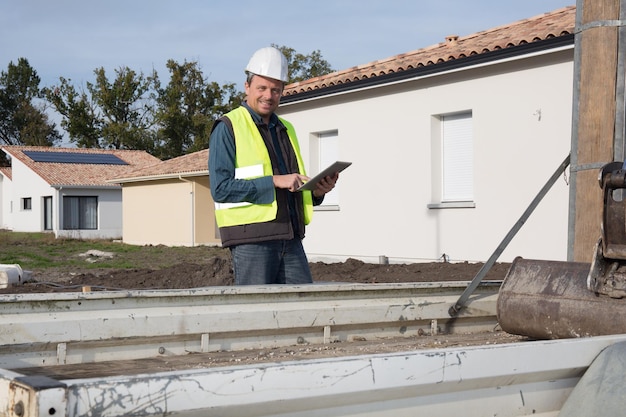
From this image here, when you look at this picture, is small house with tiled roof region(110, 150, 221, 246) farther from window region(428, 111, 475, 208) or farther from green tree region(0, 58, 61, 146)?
green tree region(0, 58, 61, 146)

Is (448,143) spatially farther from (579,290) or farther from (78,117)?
(78,117)

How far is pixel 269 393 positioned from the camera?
2.01m

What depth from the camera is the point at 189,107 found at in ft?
177

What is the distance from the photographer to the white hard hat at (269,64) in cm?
475

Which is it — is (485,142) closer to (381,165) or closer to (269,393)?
(381,165)

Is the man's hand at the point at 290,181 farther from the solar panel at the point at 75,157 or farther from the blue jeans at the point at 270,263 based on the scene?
the solar panel at the point at 75,157

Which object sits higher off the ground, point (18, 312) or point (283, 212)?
point (283, 212)

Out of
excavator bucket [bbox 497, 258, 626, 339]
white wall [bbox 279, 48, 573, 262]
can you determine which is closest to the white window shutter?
white wall [bbox 279, 48, 573, 262]

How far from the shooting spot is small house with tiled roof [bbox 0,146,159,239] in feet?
143

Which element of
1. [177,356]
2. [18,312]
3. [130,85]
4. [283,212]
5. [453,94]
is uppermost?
[130,85]

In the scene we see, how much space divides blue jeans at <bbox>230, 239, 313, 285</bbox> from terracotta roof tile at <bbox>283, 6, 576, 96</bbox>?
891cm

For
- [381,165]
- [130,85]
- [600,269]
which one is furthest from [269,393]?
[130,85]

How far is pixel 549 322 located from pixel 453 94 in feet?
37.7

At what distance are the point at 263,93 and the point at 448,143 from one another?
10940mm
